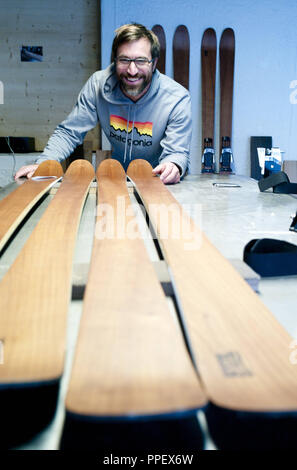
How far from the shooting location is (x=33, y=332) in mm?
478

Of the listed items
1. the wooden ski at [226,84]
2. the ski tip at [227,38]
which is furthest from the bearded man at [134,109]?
the ski tip at [227,38]

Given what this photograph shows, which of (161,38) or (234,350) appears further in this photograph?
(161,38)

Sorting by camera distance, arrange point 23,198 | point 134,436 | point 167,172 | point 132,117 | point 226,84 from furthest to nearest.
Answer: point 226,84 → point 132,117 → point 167,172 → point 23,198 → point 134,436

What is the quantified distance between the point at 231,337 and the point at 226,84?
419 centimetres

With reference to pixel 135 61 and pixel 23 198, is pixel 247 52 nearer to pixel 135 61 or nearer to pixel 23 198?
pixel 135 61

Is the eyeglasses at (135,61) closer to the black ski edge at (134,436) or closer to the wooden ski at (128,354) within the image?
the wooden ski at (128,354)

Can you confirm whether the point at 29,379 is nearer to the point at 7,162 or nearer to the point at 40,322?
the point at 40,322

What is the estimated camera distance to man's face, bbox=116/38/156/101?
2.08 m

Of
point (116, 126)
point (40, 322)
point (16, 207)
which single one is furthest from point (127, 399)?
point (116, 126)

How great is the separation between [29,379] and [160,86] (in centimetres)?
222

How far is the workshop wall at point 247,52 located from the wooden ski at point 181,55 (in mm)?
74

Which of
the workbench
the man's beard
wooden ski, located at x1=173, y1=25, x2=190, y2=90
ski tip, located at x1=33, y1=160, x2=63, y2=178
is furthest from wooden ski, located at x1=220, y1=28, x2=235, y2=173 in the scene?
ski tip, located at x1=33, y1=160, x2=63, y2=178

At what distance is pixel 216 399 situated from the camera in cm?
37

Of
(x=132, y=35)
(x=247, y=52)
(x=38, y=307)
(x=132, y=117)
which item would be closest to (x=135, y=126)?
(x=132, y=117)
